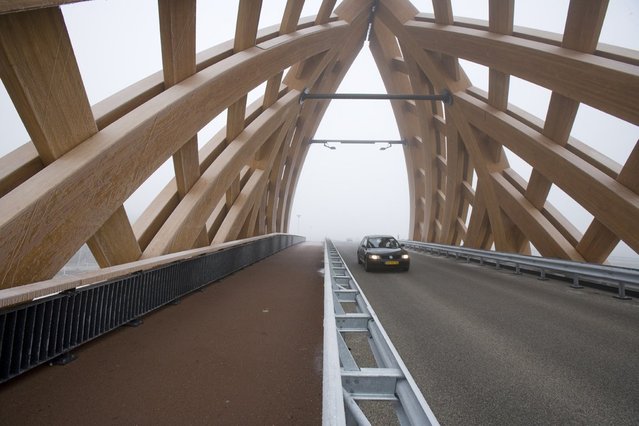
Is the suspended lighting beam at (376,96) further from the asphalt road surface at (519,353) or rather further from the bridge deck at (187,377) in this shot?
the bridge deck at (187,377)

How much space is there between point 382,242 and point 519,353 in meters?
9.00

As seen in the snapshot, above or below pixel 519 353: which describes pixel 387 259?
above

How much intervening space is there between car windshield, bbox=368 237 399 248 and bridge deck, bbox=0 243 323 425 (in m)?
7.42

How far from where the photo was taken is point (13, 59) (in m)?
4.12

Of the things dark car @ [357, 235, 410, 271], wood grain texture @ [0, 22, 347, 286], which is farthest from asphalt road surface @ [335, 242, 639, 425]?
wood grain texture @ [0, 22, 347, 286]

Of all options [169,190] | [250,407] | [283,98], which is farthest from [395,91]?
[250,407]

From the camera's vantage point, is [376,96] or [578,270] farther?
[376,96]

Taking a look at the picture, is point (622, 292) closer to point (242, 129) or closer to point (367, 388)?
point (367, 388)

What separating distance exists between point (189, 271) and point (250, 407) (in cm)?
538

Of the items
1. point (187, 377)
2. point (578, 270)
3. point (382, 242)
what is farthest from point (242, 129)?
point (578, 270)

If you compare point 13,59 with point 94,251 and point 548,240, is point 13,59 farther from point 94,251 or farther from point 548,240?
point 548,240

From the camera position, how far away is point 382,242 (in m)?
13.2

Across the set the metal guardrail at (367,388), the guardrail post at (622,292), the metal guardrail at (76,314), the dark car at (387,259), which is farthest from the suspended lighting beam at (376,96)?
the metal guardrail at (367,388)

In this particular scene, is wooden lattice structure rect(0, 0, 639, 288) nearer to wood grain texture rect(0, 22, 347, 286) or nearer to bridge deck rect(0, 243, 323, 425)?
wood grain texture rect(0, 22, 347, 286)
